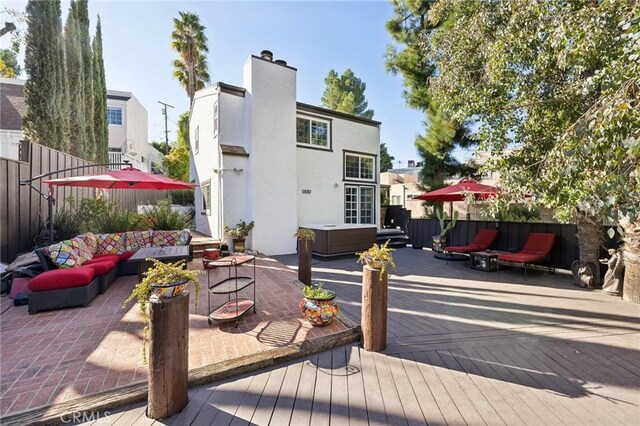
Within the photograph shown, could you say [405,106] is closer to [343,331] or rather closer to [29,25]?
[343,331]

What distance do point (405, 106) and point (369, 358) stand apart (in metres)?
13.7

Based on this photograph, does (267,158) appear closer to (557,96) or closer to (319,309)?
(319,309)

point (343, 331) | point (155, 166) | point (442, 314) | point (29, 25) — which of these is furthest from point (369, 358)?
point (155, 166)

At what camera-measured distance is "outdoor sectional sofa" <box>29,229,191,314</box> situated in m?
4.21

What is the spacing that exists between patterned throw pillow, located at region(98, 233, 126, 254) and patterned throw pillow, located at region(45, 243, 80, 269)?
5.38 feet

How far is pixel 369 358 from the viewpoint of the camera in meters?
3.18

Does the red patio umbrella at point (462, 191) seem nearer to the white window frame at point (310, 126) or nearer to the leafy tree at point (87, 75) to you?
the white window frame at point (310, 126)

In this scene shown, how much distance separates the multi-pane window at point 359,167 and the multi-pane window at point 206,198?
20.0ft

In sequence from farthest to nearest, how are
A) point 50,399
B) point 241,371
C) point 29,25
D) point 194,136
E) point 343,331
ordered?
point 194,136 < point 29,25 < point 343,331 < point 241,371 < point 50,399

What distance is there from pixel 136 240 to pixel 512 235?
1082cm

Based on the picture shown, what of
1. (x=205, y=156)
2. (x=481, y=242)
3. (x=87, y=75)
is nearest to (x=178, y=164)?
(x=87, y=75)

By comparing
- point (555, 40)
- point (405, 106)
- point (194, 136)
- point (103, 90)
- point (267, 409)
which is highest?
point (103, 90)

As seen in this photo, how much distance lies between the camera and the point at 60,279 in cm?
426

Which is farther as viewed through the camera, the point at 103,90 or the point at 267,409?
the point at 103,90
